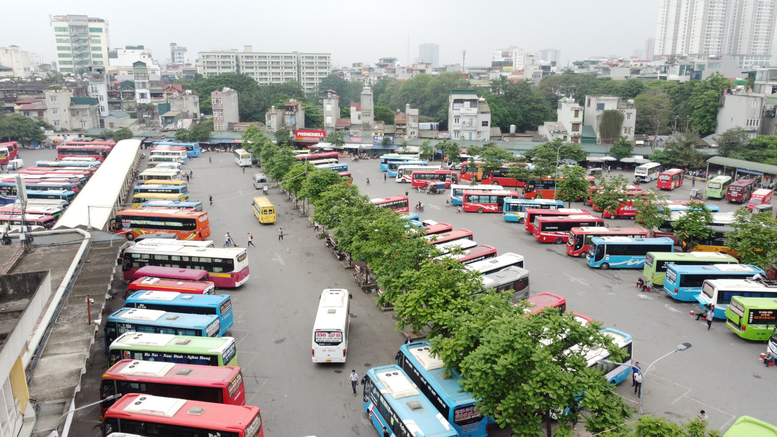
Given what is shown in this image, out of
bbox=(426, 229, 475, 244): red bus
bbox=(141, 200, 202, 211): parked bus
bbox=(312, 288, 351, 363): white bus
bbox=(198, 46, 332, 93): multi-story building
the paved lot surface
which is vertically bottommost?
the paved lot surface

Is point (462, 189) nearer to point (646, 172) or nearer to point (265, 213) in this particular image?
point (265, 213)

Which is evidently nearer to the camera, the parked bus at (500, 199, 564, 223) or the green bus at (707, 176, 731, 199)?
the parked bus at (500, 199, 564, 223)

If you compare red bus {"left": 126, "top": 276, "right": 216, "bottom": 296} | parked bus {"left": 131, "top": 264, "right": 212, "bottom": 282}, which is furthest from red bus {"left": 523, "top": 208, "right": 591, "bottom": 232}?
red bus {"left": 126, "top": 276, "right": 216, "bottom": 296}

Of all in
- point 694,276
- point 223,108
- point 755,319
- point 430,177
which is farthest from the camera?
point 223,108

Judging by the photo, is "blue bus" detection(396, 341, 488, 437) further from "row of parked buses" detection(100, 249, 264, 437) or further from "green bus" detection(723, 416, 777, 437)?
"green bus" detection(723, 416, 777, 437)

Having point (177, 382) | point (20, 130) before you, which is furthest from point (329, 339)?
point (20, 130)

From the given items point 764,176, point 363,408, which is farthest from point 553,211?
point 764,176
